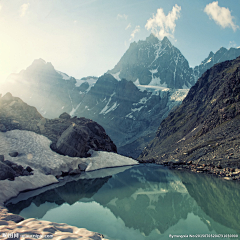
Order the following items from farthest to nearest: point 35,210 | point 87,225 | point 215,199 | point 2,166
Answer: point 2,166
point 215,199
point 35,210
point 87,225

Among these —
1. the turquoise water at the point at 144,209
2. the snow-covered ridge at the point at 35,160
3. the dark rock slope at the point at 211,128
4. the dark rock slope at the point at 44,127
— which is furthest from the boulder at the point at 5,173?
the dark rock slope at the point at 211,128

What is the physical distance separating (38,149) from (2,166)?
1155 cm

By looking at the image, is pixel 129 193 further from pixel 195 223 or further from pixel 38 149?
pixel 38 149

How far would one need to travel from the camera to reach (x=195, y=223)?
12.1 m

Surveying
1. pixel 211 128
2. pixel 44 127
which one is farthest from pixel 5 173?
pixel 211 128

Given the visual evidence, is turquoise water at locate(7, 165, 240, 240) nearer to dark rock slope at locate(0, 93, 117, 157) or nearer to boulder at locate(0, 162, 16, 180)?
boulder at locate(0, 162, 16, 180)

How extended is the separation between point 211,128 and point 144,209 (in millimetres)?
52622

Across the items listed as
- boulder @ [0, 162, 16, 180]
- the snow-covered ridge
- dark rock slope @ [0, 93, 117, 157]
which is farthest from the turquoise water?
dark rock slope @ [0, 93, 117, 157]

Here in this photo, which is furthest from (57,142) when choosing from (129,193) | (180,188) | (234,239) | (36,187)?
(234,239)

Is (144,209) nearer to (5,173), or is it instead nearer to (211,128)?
(5,173)

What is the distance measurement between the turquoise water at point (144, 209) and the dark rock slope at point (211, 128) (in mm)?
14485

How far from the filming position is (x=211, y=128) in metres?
59.0

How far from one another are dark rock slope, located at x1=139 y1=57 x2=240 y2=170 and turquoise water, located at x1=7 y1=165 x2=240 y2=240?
14485mm

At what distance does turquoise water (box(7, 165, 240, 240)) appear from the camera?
1138 cm
